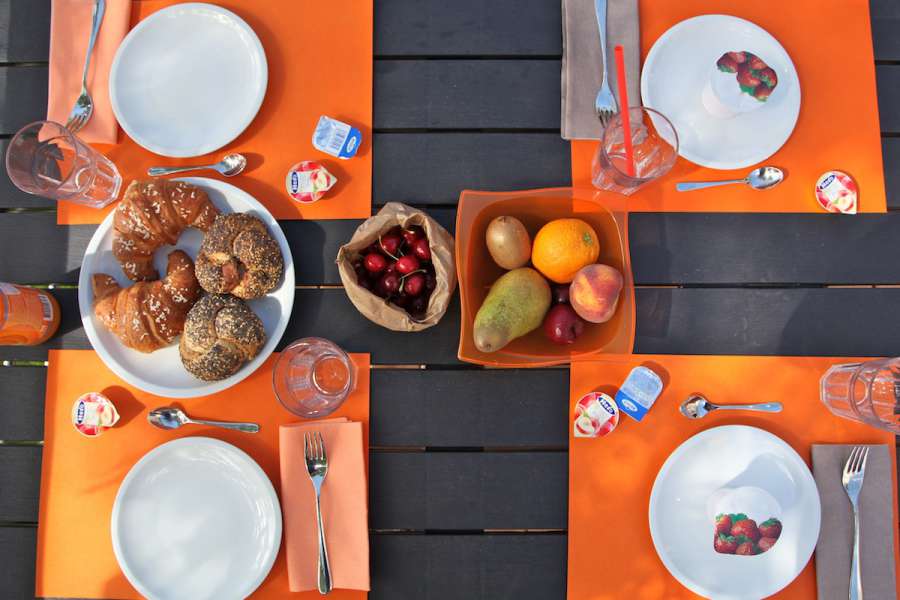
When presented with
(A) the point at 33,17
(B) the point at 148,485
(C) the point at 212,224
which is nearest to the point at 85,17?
(A) the point at 33,17

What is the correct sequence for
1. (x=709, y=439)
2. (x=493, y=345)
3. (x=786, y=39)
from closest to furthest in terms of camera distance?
(x=493, y=345) → (x=709, y=439) → (x=786, y=39)

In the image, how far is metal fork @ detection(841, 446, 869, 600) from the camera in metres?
0.92

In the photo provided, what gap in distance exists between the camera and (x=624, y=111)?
921 millimetres

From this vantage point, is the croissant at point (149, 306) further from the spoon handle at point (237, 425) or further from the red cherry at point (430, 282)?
the red cherry at point (430, 282)

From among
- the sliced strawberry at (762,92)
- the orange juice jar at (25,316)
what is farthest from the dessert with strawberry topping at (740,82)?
the orange juice jar at (25,316)

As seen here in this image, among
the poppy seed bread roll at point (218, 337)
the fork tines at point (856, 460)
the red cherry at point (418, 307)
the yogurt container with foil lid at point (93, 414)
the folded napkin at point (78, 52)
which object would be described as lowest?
the fork tines at point (856, 460)

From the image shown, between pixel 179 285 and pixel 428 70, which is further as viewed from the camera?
pixel 428 70

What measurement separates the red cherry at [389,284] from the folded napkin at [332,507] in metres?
0.25

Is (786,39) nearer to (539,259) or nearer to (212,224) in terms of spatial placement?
(539,259)

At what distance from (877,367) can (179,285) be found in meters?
1.16

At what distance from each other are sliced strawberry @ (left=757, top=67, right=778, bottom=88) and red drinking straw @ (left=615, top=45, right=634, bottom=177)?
22 cm

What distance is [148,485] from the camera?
0.97 metres

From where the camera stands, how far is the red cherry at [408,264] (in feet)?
3.04

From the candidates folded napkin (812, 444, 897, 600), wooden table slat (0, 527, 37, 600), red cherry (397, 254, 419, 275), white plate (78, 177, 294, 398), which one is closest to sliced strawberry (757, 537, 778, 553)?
folded napkin (812, 444, 897, 600)
